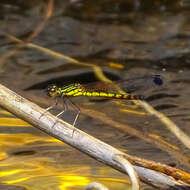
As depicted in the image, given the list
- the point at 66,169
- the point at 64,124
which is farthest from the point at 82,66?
the point at 64,124

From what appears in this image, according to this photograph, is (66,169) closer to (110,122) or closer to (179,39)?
(110,122)

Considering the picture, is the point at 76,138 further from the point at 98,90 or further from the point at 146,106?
the point at 146,106

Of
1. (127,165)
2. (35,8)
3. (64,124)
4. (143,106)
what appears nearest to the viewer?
(127,165)

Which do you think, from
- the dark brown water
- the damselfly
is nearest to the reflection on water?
the dark brown water

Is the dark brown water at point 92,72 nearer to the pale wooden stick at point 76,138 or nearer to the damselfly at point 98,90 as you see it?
the damselfly at point 98,90

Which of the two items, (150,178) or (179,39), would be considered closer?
(150,178)

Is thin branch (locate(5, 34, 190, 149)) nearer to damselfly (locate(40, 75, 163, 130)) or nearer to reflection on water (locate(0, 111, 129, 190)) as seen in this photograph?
damselfly (locate(40, 75, 163, 130))

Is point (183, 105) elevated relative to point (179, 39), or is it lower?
lower

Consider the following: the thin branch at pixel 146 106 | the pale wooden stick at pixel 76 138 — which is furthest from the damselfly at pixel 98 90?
the pale wooden stick at pixel 76 138

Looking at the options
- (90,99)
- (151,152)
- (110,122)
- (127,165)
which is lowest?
(127,165)
